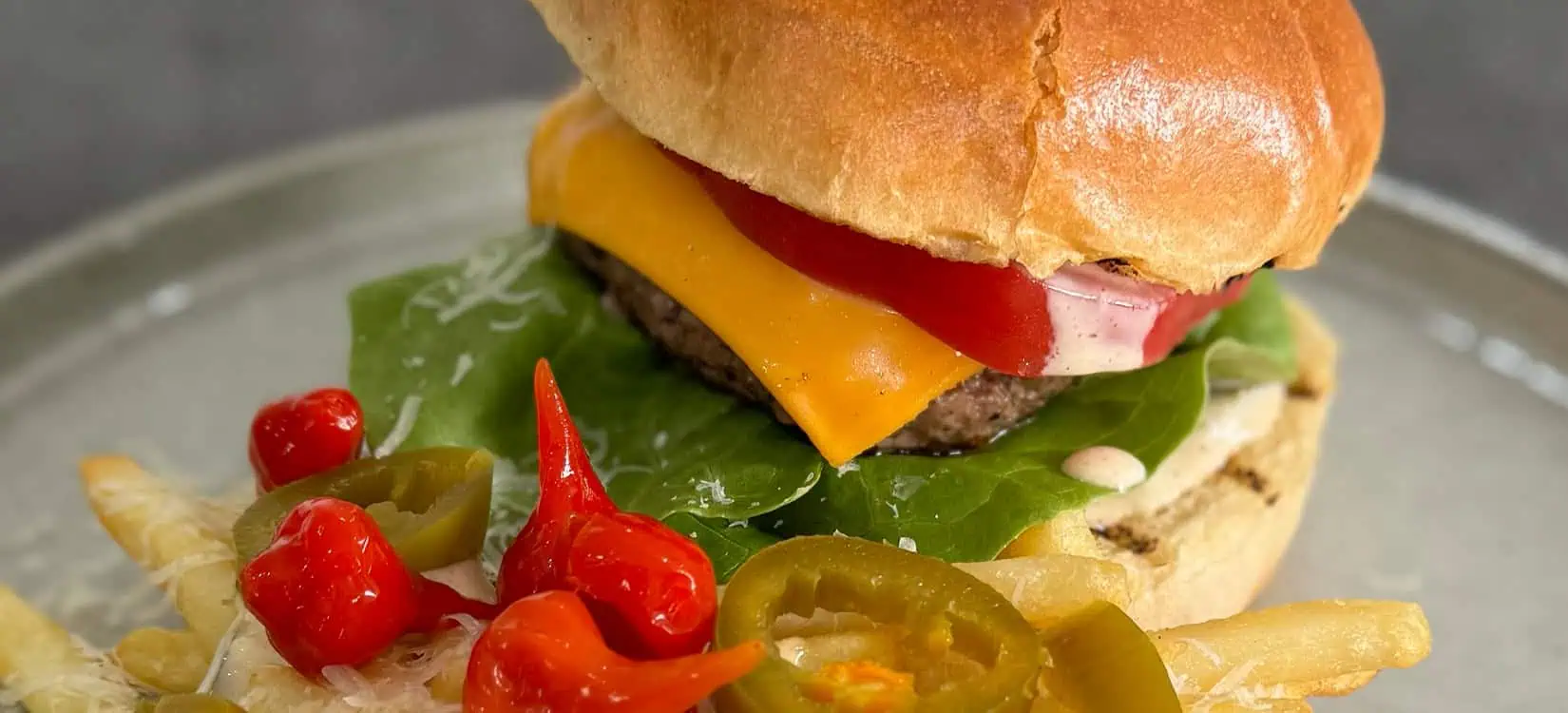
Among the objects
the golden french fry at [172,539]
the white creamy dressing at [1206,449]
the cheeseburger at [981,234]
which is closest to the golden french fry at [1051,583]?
the cheeseburger at [981,234]

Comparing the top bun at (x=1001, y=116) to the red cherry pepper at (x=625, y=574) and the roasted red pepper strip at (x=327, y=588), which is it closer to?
the red cherry pepper at (x=625, y=574)

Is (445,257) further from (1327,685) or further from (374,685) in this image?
(1327,685)

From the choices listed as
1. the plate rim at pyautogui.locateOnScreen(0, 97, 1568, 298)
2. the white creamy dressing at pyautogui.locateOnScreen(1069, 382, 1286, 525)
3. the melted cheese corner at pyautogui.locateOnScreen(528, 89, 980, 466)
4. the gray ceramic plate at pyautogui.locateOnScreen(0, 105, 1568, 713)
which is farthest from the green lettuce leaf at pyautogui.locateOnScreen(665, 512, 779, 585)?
the plate rim at pyautogui.locateOnScreen(0, 97, 1568, 298)

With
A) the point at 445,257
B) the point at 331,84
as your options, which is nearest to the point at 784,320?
the point at 445,257

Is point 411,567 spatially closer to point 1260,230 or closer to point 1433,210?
point 1260,230

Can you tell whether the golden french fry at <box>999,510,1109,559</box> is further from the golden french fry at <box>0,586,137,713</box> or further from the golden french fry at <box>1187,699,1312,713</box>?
the golden french fry at <box>0,586,137,713</box>

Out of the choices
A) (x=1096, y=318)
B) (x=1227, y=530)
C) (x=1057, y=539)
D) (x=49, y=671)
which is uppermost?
(x=1096, y=318)

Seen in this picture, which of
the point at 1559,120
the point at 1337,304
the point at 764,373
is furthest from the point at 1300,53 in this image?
the point at 1559,120
